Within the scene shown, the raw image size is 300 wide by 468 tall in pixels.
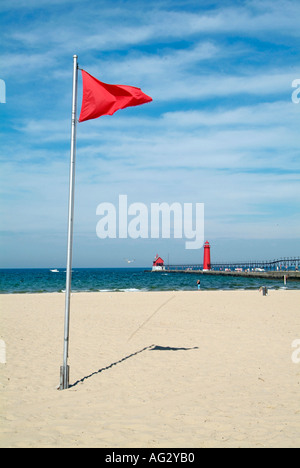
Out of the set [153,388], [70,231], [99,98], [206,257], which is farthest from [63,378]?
[206,257]

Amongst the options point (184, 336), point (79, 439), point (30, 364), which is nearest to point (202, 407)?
point (79, 439)

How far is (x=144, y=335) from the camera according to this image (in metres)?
13.3

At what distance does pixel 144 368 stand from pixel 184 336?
166 inches

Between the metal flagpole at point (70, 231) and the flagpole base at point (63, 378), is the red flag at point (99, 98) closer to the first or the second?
the metal flagpole at point (70, 231)

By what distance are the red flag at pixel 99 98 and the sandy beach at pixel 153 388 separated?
216 inches

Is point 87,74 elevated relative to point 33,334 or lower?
elevated

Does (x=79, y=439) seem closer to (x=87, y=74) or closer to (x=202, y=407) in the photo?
(x=202, y=407)

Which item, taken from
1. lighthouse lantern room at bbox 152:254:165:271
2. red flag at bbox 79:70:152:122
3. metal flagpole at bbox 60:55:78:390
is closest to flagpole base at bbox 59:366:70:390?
metal flagpole at bbox 60:55:78:390

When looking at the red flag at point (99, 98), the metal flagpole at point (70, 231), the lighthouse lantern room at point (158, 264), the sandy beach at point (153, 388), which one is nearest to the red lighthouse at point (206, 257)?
the lighthouse lantern room at point (158, 264)

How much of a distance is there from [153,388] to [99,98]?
5.89 metres

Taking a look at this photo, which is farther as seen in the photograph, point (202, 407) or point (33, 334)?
point (33, 334)

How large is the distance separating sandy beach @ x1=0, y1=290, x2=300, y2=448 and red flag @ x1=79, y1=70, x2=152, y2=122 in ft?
18.0

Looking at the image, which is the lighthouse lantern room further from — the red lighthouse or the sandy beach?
the sandy beach
